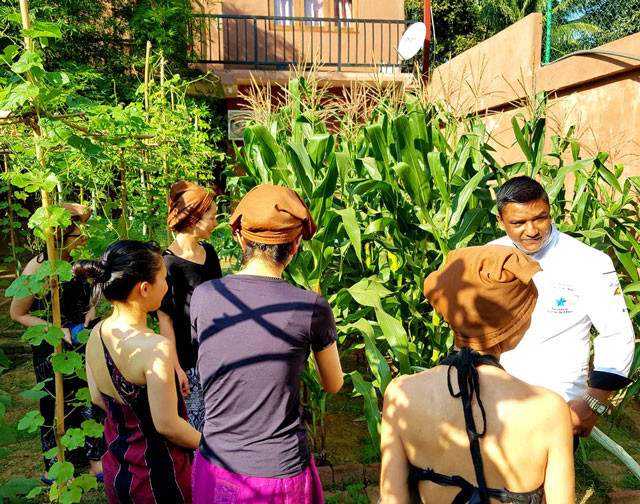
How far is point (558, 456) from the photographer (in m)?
1.21

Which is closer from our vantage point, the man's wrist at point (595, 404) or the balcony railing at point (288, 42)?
the man's wrist at point (595, 404)

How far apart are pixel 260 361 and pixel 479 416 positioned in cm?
63

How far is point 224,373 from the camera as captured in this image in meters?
1.56

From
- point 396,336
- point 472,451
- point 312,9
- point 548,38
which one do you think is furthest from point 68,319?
point 312,9

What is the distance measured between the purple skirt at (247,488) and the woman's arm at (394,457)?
1.14 ft

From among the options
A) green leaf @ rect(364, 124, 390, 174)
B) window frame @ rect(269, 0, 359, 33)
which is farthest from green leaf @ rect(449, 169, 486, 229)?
window frame @ rect(269, 0, 359, 33)

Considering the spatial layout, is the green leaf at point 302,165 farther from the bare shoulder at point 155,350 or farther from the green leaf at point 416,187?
the bare shoulder at point 155,350

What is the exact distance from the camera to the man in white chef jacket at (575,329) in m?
1.96

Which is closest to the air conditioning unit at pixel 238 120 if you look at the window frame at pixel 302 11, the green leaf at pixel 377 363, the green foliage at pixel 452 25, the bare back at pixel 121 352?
the green leaf at pixel 377 363

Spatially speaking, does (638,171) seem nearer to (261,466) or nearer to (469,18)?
(261,466)

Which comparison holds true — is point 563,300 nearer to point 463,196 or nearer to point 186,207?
point 463,196

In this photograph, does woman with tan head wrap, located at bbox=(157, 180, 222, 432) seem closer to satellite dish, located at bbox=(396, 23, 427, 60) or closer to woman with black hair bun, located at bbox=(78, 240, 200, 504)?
woman with black hair bun, located at bbox=(78, 240, 200, 504)

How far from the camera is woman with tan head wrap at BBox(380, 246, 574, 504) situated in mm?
1207

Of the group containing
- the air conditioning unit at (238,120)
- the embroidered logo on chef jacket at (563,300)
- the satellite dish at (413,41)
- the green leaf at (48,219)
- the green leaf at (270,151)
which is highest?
the satellite dish at (413,41)
